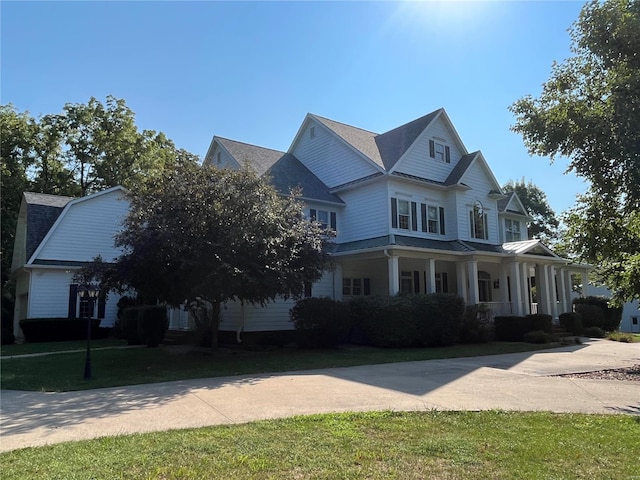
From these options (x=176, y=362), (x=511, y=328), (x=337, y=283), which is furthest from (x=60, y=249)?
(x=511, y=328)

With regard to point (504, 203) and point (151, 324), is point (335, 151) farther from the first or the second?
point (504, 203)

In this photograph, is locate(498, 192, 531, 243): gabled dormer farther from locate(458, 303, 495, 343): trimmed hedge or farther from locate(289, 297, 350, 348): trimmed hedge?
locate(289, 297, 350, 348): trimmed hedge

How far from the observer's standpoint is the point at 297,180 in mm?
23719

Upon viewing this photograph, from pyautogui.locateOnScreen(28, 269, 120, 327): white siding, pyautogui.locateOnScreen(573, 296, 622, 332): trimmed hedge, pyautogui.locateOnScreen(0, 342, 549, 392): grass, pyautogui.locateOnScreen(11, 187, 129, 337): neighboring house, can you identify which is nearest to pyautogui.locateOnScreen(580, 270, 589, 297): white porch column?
pyautogui.locateOnScreen(573, 296, 622, 332): trimmed hedge

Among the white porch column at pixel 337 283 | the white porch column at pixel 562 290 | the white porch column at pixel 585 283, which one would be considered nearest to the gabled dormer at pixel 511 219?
the white porch column at pixel 562 290

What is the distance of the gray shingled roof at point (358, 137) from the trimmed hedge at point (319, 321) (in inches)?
302

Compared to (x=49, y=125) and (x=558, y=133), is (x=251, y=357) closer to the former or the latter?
(x=558, y=133)

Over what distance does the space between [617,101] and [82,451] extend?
41.2ft

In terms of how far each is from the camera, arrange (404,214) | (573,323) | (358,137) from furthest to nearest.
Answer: (358,137)
(573,323)
(404,214)

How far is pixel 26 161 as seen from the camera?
34062mm

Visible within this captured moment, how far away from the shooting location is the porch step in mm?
20166

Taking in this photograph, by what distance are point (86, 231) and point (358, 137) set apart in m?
14.6

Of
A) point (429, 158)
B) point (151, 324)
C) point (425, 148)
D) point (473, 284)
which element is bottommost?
point (151, 324)

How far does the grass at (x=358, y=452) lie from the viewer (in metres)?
4.73
